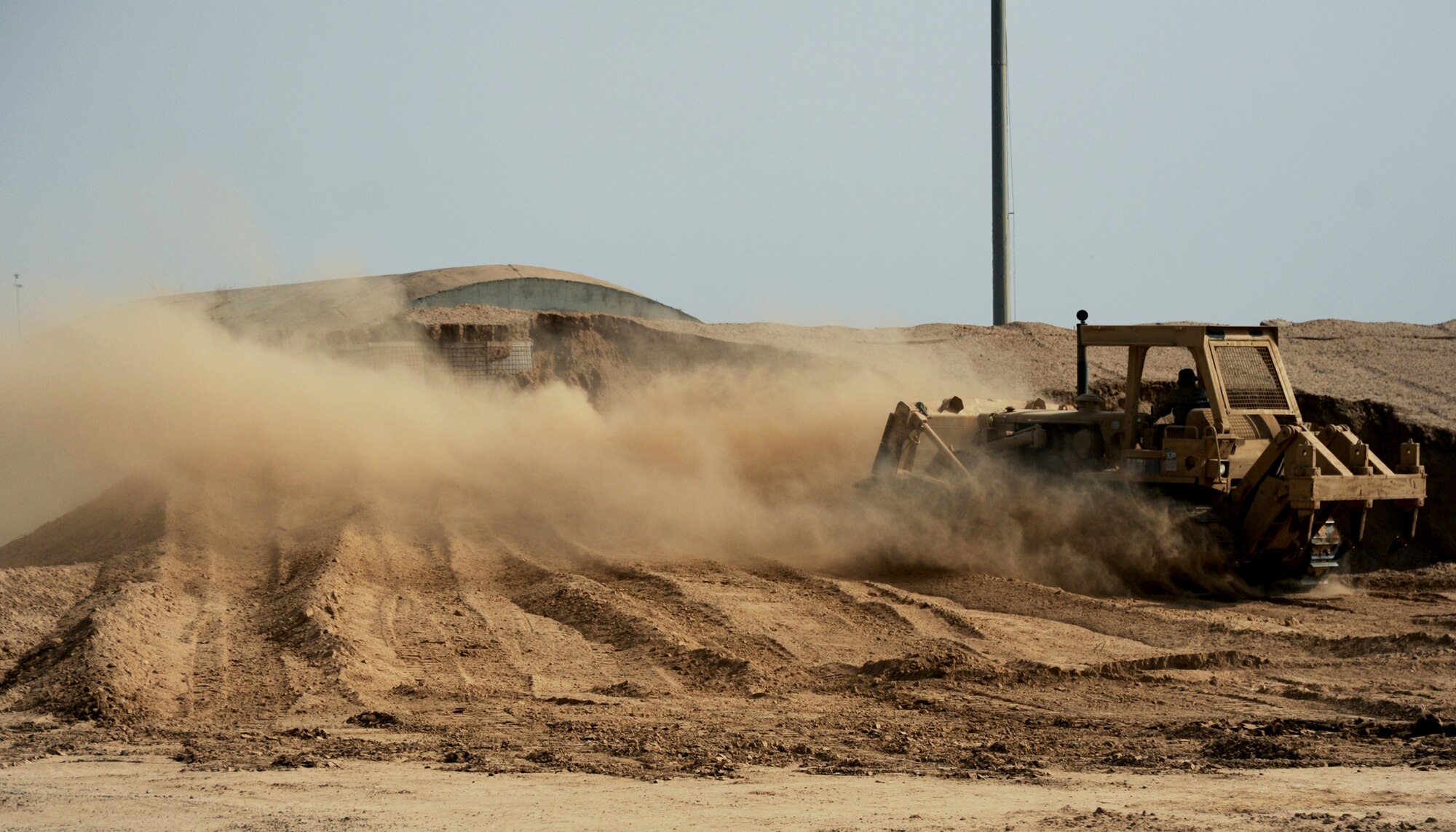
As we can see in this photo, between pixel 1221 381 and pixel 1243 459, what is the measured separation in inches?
31.7

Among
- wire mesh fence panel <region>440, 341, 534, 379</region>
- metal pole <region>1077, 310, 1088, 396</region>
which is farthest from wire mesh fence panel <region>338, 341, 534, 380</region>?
metal pole <region>1077, 310, 1088, 396</region>

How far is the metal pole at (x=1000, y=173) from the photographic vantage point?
25641 mm

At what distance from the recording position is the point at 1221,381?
13516mm

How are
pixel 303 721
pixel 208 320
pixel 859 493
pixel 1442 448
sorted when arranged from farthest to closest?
pixel 208 320 < pixel 1442 448 < pixel 859 493 < pixel 303 721

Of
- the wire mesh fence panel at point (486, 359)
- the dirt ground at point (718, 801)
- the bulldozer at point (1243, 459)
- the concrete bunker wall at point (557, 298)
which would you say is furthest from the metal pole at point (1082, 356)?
the concrete bunker wall at point (557, 298)

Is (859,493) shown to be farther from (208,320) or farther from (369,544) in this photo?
(208,320)

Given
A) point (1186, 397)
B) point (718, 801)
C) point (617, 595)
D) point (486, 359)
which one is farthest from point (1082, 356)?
point (486, 359)

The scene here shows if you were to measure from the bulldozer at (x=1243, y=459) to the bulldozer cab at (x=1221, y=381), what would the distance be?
0.01 metres

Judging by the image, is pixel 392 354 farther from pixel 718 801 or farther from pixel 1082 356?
pixel 718 801

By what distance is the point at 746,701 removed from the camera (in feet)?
28.8

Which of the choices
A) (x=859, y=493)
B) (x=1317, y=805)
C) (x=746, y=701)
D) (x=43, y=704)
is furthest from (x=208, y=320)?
(x=1317, y=805)

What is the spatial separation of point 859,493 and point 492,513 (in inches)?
170

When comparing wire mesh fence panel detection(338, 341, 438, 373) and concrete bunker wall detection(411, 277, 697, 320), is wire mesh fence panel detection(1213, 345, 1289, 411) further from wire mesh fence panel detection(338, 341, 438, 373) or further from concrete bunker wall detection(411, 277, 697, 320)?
concrete bunker wall detection(411, 277, 697, 320)

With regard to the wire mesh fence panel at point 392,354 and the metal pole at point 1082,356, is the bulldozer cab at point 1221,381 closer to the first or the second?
the metal pole at point 1082,356
